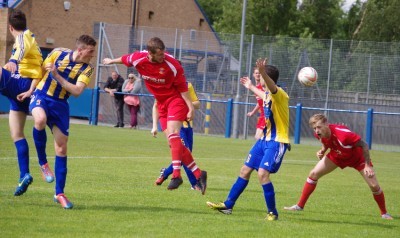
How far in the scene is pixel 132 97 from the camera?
29.2 m

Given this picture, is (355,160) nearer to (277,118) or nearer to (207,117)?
(277,118)

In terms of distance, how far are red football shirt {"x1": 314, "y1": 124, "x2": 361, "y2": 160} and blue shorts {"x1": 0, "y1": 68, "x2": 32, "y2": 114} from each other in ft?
11.6

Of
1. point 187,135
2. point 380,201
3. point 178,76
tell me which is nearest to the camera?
point 380,201

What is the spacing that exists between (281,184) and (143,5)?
30.7 metres


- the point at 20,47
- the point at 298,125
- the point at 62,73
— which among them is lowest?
the point at 298,125

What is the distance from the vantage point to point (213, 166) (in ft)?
53.0

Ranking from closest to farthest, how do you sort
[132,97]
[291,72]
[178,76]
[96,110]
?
[178,76] → [132,97] → [291,72] → [96,110]

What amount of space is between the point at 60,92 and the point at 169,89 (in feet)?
6.02

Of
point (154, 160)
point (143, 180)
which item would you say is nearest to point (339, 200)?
point (143, 180)

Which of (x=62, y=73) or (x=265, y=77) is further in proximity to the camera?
(x=62, y=73)

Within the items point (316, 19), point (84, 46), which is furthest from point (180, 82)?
point (316, 19)

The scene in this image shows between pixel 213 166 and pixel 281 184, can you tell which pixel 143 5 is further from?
pixel 281 184

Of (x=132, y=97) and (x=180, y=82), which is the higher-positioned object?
(x=180, y=82)

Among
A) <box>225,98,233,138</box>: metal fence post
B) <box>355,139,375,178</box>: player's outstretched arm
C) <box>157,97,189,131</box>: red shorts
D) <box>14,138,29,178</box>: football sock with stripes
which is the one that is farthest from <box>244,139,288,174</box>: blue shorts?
<box>225,98,233,138</box>: metal fence post
